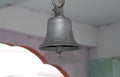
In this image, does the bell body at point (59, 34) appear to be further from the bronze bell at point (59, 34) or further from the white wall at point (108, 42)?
the white wall at point (108, 42)

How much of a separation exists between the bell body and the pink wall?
1.23 meters

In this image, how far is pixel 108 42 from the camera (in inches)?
135

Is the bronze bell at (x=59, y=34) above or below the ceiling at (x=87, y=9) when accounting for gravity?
below

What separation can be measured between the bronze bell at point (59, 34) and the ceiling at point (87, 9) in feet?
3.47

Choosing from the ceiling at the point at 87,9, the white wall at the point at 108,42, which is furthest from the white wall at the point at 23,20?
the white wall at the point at 108,42

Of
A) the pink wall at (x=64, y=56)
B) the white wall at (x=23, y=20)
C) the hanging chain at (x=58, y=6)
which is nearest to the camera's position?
the hanging chain at (x=58, y=6)

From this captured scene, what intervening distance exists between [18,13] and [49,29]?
3.99 feet

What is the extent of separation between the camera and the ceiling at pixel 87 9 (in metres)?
2.51

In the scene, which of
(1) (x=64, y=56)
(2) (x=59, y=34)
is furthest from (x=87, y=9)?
(2) (x=59, y=34)

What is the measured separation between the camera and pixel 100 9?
9.04 ft

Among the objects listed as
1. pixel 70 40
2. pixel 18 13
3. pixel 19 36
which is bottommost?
pixel 70 40

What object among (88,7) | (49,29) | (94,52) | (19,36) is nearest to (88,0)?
(88,7)

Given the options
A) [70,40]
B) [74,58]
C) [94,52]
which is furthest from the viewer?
[94,52]

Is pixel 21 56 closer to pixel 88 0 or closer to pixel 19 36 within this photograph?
pixel 88 0
